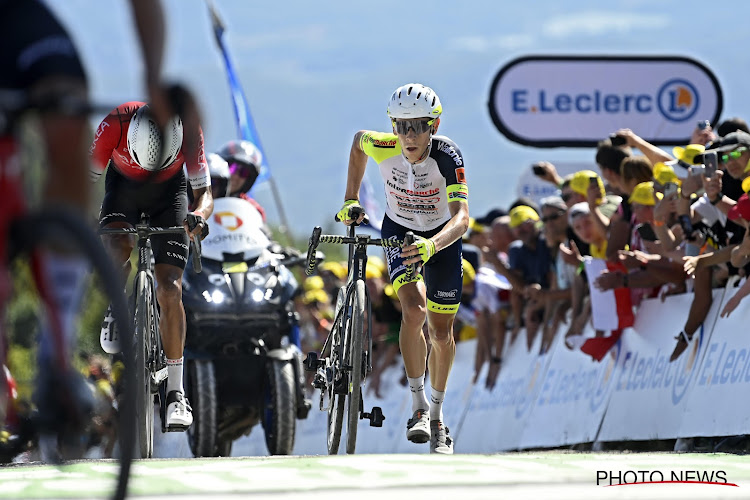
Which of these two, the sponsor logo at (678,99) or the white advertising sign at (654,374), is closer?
the white advertising sign at (654,374)

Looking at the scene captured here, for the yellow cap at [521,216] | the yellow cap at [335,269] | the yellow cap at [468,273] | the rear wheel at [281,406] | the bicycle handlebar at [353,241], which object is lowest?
the yellow cap at [335,269]

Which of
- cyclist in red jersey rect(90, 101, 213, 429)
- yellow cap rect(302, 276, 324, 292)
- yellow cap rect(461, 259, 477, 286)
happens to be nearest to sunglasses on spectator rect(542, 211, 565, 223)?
yellow cap rect(461, 259, 477, 286)

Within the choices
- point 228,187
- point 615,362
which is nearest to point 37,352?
point 228,187

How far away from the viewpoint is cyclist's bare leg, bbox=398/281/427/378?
960 centimetres

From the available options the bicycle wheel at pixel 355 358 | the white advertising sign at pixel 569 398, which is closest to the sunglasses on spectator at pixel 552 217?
the white advertising sign at pixel 569 398

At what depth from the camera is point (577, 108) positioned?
21.7 meters

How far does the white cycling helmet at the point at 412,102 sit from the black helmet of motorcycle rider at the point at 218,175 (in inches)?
98.3

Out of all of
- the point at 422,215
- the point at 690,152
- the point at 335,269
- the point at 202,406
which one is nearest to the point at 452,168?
the point at 422,215

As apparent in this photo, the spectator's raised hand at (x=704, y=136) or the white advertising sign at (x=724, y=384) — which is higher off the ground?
the spectator's raised hand at (x=704, y=136)

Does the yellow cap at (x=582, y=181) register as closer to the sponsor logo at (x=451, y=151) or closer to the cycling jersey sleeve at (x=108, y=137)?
the sponsor logo at (x=451, y=151)

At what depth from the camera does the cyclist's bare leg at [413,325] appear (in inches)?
378

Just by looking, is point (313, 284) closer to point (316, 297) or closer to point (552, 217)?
point (316, 297)

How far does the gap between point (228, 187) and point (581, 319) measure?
10.9 feet

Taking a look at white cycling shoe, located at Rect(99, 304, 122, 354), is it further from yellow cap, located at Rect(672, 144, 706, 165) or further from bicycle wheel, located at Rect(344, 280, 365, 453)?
yellow cap, located at Rect(672, 144, 706, 165)
